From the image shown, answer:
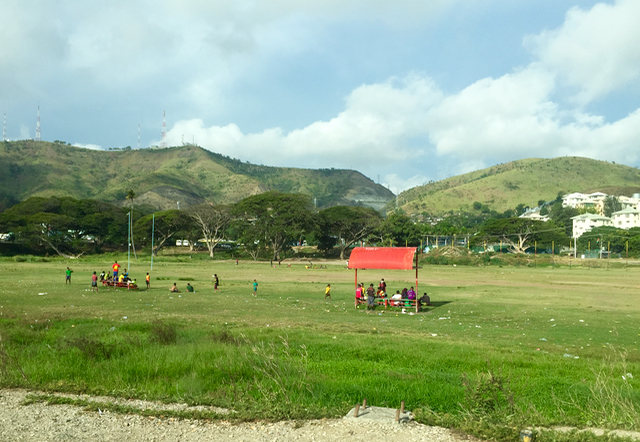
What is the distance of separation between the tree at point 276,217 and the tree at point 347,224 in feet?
26.2

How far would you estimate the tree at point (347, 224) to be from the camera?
103m

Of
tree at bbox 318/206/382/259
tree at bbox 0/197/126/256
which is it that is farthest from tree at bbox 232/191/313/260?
tree at bbox 0/197/126/256

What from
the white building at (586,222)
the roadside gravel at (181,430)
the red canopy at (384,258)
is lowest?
the roadside gravel at (181,430)

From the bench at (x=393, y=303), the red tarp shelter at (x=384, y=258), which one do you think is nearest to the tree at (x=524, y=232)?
the red tarp shelter at (x=384, y=258)

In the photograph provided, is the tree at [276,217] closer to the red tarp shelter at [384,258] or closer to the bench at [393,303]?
the red tarp shelter at [384,258]

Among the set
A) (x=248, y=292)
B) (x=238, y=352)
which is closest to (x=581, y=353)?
(x=238, y=352)

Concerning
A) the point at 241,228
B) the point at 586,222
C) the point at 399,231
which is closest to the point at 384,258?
the point at 241,228

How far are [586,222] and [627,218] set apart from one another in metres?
14.9

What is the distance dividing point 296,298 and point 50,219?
242ft

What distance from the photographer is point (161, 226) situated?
9788 centimetres

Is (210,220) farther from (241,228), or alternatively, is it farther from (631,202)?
(631,202)

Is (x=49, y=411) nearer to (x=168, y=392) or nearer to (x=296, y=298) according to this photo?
(x=168, y=392)

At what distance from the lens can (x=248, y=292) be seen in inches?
1252

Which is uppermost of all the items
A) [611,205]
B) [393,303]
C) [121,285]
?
[611,205]
